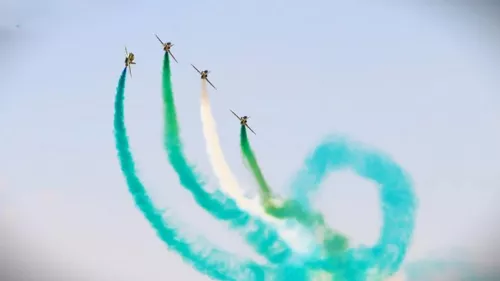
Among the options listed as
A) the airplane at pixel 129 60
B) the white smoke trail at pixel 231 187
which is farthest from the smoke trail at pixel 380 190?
the airplane at pixel 129 60

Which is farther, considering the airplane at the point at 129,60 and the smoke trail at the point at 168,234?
the airplane at the point at 129,60

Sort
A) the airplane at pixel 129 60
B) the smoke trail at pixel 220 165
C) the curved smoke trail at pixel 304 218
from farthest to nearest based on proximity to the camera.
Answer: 1. the airplane at pixel 129 60
2. the smoke trail at pixel 220 165
3. the curved smoke trail at pixel 304 218

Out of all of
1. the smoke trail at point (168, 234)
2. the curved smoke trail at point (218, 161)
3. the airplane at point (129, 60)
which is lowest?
the smoke trail at point (168, 234)

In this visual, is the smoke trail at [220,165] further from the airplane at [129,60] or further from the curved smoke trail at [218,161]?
the airplane at [129,60]

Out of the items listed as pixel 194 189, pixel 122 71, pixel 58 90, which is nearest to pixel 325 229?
pixel 194 189

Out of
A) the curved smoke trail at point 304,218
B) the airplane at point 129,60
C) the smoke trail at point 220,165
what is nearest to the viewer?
the curved smoke trail at point 304,218

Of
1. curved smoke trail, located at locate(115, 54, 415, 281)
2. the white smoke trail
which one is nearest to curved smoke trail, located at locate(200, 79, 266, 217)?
the white smoke trail

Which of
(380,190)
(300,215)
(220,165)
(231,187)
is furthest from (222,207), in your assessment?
(380,190)

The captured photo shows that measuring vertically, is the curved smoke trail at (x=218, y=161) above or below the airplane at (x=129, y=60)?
below
